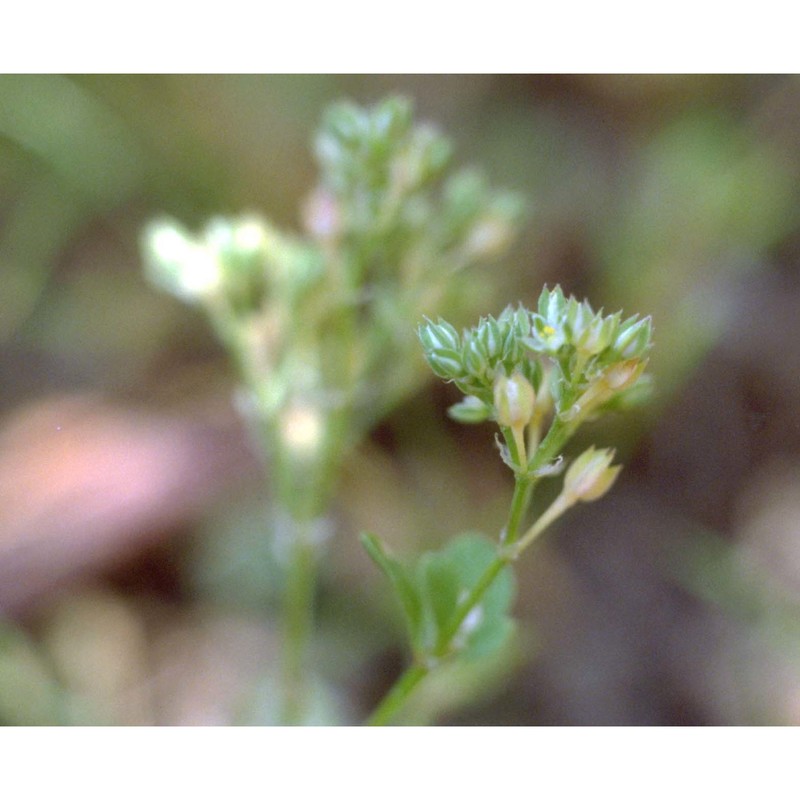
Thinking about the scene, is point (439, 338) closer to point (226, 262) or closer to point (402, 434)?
point (226, 262)

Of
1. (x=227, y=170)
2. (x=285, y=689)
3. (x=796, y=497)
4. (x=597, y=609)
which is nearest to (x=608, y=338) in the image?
(x=285, y=689)

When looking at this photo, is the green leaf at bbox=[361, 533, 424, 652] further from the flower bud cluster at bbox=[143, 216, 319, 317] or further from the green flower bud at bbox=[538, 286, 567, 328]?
the flower bud cluster at bbox=[143, 216, 319, 317]

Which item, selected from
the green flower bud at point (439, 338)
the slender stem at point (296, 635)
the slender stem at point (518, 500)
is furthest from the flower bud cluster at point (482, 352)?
the slender stem at point (296, 635)

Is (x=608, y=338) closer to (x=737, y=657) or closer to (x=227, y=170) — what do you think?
(x=737, y=657)

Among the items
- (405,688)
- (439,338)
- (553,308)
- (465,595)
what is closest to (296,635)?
(465,595)

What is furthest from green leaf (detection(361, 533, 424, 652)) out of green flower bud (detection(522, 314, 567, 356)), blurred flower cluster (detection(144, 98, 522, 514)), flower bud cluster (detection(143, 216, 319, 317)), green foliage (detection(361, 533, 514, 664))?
flower bud cluster (detection(143, 216, 319, 317))
